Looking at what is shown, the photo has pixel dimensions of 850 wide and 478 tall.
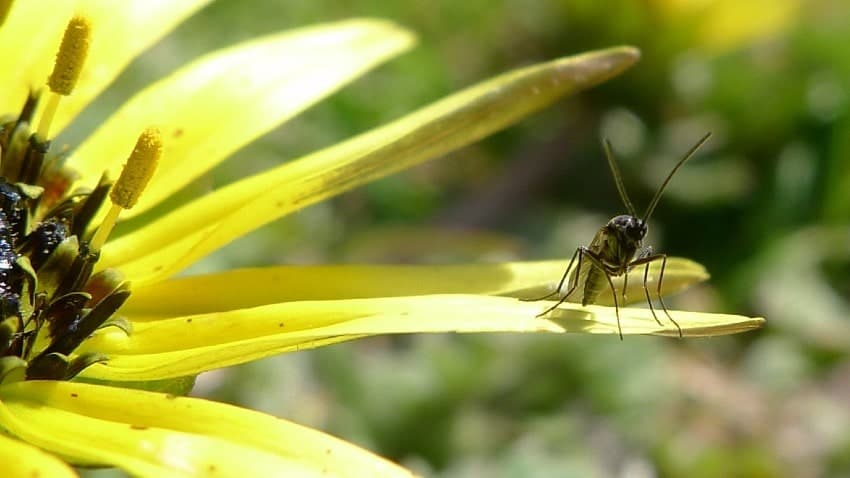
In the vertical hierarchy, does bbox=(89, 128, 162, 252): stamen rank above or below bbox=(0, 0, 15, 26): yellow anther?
below

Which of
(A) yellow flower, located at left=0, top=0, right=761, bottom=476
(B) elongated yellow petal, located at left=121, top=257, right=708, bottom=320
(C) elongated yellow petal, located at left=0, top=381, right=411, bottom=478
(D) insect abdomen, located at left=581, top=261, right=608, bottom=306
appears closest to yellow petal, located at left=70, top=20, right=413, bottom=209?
(A) yellow flower, located at left=0, top=0, right=761, bottom=476

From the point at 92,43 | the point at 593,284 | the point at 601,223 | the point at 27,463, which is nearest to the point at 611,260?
the point at 593,284

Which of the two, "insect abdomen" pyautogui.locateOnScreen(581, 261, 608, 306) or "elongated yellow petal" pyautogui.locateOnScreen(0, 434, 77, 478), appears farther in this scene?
"insect abdomen" pyautogui.locateOnScreen(581, 261, 608, 306)

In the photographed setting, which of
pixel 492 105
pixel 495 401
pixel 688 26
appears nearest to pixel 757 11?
pixel 688 26

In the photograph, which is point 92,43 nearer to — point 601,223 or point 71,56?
point 71,56

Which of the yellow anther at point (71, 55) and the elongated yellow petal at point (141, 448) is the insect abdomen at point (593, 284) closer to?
the elongated yellow petal at point (141, 448)

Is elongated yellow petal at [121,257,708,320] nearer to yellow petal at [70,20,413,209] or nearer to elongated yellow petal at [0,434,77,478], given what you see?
yellow petal at [70,20,413,209]
